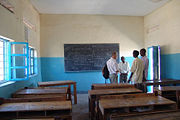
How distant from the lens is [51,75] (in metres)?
6.13

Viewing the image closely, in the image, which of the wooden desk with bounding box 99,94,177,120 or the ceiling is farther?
the ceiling

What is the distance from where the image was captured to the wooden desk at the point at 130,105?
6.61ft

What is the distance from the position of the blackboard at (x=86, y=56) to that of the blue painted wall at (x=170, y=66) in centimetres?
197

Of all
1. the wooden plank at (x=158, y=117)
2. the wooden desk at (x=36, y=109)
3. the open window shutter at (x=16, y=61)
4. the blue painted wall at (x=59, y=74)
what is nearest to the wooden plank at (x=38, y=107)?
the wooden desk at (x=36, y=109)

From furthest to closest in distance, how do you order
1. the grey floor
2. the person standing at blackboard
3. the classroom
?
1. the person standing at blackboard
2. the classroom
3. the grey floor

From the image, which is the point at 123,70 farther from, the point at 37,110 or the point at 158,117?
the point at 37,110

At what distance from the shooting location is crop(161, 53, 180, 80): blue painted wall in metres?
4.70

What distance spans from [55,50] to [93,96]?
366 centimetres

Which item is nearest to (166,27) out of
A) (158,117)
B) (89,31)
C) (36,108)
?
(89,31)

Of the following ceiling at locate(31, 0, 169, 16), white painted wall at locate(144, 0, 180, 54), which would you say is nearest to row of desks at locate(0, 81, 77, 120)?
ceiling at locate(31, 0, 169, 16)

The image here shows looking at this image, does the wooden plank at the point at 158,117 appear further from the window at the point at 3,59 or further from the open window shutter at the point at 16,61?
the window at the point at 3,59

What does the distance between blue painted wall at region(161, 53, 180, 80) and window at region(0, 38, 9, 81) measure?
477 cm

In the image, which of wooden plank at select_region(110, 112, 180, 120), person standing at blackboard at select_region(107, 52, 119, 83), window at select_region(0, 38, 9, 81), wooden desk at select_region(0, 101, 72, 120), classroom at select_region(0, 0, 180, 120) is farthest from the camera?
person standing at blackboard at select_region(107, 52, 119, 83)

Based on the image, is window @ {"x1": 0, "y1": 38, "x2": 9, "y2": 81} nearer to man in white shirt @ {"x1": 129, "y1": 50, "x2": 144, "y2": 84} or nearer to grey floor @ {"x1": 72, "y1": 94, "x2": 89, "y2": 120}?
grey floor @ {"x1": 72, "y1": 94, "x2": 89, "y2": 120}
